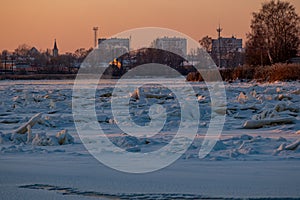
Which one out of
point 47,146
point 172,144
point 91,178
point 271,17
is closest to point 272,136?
point 172,144

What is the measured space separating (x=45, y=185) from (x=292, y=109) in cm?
759

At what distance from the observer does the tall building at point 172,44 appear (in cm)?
7844

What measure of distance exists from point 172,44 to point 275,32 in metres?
36.8

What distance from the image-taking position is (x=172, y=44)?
80.1 m

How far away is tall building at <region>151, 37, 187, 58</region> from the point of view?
7844 cm

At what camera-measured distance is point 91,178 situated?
4715 mm

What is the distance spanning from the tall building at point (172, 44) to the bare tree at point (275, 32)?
106 ft

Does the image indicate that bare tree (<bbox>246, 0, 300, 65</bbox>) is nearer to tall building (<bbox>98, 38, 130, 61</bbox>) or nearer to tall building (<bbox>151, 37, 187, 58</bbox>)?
tall building (<bbox>98, 38, 130, 61</bbox>)

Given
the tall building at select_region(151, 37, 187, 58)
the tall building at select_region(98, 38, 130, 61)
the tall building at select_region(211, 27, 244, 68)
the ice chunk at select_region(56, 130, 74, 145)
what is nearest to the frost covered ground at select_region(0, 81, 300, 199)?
the ice chunk at select_region(56, 130, 74, 145)

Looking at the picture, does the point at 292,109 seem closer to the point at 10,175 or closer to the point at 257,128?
the point at 257,128

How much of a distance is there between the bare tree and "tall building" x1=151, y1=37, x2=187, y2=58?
106ft

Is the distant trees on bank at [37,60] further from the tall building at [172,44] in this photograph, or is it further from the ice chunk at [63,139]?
the ice chunk at [63,139]

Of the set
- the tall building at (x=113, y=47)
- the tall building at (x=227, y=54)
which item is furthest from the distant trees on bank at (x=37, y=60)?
the tall building at (x=227, y=54)

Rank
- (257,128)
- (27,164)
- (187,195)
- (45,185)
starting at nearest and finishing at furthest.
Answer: (187,195) → (45,185) → (27,164) → (257,128)
